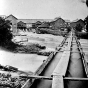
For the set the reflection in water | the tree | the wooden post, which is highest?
the tree

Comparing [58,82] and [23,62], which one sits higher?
[58,82]

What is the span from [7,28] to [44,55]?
25.1ft

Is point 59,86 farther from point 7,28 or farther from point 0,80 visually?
point 7,28

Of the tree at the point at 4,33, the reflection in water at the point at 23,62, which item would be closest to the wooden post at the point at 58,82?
the reflection in water at the point at 23,62

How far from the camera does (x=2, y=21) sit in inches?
828

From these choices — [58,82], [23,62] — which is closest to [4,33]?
[23,62]

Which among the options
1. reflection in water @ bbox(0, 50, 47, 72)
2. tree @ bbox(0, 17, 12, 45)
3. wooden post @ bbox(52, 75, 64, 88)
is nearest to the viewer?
wooden post @ bbox(52, 75, 64, 88)

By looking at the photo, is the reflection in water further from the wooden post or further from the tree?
the wooden post

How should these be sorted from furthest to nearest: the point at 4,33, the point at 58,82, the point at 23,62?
1. the point at 4,33
2. the point at 23,62
3. the point at 58,82

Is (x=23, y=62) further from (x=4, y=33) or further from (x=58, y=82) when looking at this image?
(x=58, y=82)

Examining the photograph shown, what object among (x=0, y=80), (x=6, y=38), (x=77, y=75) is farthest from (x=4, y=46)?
(x=77, y=75)

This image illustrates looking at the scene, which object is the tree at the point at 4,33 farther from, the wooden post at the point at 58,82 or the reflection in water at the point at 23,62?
the wooden post at the point at 58,82

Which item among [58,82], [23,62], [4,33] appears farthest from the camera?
[4,33]

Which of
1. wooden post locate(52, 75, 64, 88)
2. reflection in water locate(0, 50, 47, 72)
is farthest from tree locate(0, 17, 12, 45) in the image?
wooden post locate(52, 75, 64, 88)
